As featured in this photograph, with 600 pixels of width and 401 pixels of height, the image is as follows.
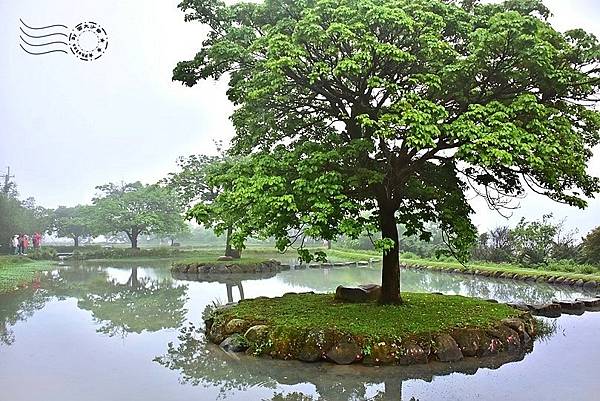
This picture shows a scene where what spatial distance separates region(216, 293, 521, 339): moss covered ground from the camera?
5105mm

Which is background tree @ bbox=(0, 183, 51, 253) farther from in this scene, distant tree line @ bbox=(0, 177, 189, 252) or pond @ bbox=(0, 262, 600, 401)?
pond @ bbox=(0, 262, 600, 401)

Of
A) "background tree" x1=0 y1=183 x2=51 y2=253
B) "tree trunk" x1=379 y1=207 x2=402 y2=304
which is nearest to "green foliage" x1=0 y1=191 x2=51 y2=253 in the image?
"background tree" x1=0 y1=183 x2=51 y2=253

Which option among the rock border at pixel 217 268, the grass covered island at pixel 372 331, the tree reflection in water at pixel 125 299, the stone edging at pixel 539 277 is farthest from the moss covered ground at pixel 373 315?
the rock border at pixel 217 268

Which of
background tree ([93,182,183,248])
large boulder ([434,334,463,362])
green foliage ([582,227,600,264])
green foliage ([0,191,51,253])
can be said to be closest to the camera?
large boulder ([434,334,463,362])

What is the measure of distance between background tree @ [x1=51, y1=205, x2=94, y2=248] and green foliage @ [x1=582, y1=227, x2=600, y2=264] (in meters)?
19.5

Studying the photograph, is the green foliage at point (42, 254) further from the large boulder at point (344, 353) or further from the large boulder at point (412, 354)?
the large boulder at point (412, 354)

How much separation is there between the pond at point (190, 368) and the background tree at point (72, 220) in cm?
1546

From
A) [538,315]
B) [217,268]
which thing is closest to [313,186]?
[538,315]

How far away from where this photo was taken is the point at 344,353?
4754mm

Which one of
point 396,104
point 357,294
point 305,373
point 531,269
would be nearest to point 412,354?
point 305,373

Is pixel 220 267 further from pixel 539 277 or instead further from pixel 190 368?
pixel 190 368

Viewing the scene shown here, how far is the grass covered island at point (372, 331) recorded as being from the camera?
4.80 metres

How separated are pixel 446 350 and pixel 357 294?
1833 millimetres

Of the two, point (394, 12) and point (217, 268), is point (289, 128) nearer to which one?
point (394, 12)
